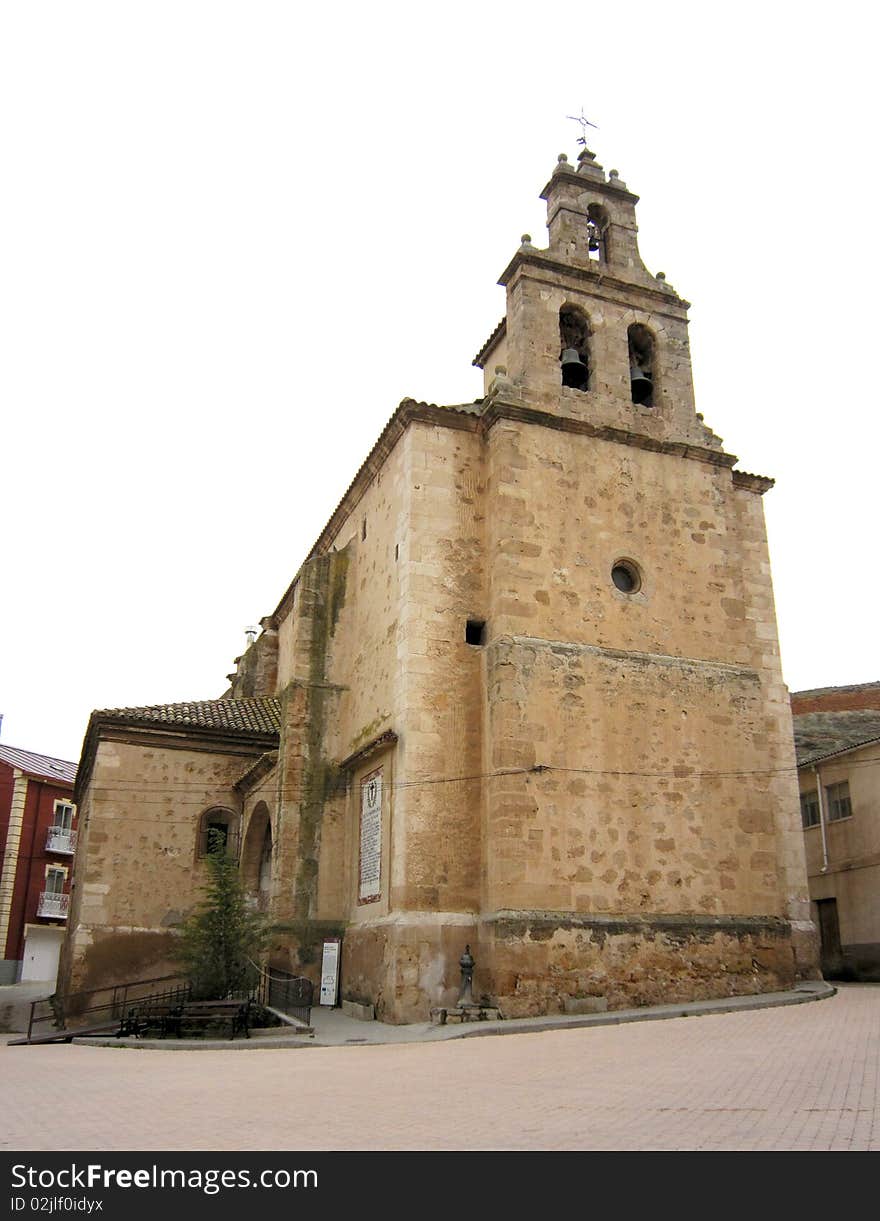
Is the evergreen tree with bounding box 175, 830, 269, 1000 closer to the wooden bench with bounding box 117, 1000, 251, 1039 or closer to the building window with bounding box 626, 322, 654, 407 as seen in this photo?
the wooden bench with bounding box 117, 1000, 251, 1039

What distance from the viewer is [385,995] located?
15.6 m

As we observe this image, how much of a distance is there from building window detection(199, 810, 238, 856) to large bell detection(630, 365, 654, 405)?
12996 millimetres

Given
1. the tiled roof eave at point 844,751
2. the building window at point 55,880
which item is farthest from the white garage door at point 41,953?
the tiled roof eave at point 844,751

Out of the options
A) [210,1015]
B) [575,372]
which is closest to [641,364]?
[575,372]

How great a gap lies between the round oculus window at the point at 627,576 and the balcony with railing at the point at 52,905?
27.7 metres

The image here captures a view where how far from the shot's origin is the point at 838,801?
24.5 meters

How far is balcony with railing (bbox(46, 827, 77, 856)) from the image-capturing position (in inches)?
1521

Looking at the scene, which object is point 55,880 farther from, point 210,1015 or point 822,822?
point 822,822

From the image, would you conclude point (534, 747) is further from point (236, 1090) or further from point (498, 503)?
point (236, 1090)

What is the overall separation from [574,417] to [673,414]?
2.52 meters

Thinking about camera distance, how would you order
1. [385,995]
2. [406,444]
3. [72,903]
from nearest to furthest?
[385,995] < [406,444] < [72,903]

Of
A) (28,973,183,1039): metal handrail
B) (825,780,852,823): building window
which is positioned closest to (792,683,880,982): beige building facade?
(825,780,852,823): building window

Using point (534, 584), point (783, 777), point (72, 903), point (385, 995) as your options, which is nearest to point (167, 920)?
point (72, 903)

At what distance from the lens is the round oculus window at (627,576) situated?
18828 millimetres
